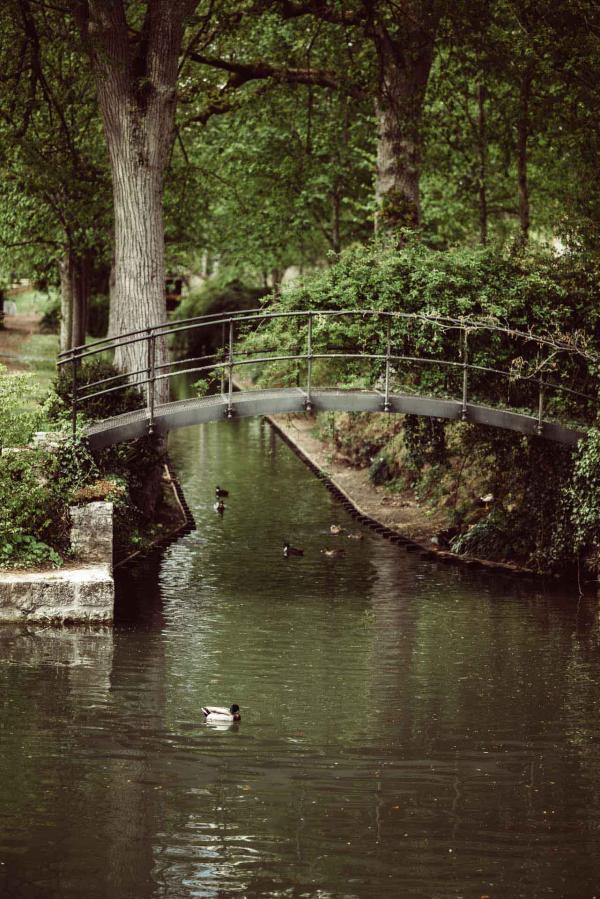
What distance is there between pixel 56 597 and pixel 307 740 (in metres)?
4.74

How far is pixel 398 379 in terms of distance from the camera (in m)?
19.4

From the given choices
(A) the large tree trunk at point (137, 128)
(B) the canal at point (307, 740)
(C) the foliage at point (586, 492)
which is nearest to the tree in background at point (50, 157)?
(A) the large tree trunk at point (137, 128)

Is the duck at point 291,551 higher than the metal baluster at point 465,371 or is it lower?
lower

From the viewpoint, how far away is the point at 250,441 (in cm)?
3362

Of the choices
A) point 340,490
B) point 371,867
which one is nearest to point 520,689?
point 371,867

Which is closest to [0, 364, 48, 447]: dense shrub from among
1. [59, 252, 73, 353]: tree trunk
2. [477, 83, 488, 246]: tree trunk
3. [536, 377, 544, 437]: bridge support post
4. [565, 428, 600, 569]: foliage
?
[536, 377, 544, 437]: bridge support post

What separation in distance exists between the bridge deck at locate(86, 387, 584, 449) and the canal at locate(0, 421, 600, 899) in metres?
2.16

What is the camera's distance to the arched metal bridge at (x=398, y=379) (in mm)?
17281

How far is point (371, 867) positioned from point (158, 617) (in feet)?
24.4

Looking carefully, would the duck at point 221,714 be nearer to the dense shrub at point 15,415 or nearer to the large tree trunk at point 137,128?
the dense shrub at point 15,415

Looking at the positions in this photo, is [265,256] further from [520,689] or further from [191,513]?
[520,689]

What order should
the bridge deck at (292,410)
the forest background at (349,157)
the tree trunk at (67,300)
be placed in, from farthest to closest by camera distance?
the tree trunk at (67,300)
the forest background at (349,157)
the bridge deck at (292,410)

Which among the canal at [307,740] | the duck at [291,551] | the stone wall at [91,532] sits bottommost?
the canal at [307,740]

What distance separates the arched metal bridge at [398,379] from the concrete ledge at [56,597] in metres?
2.94
